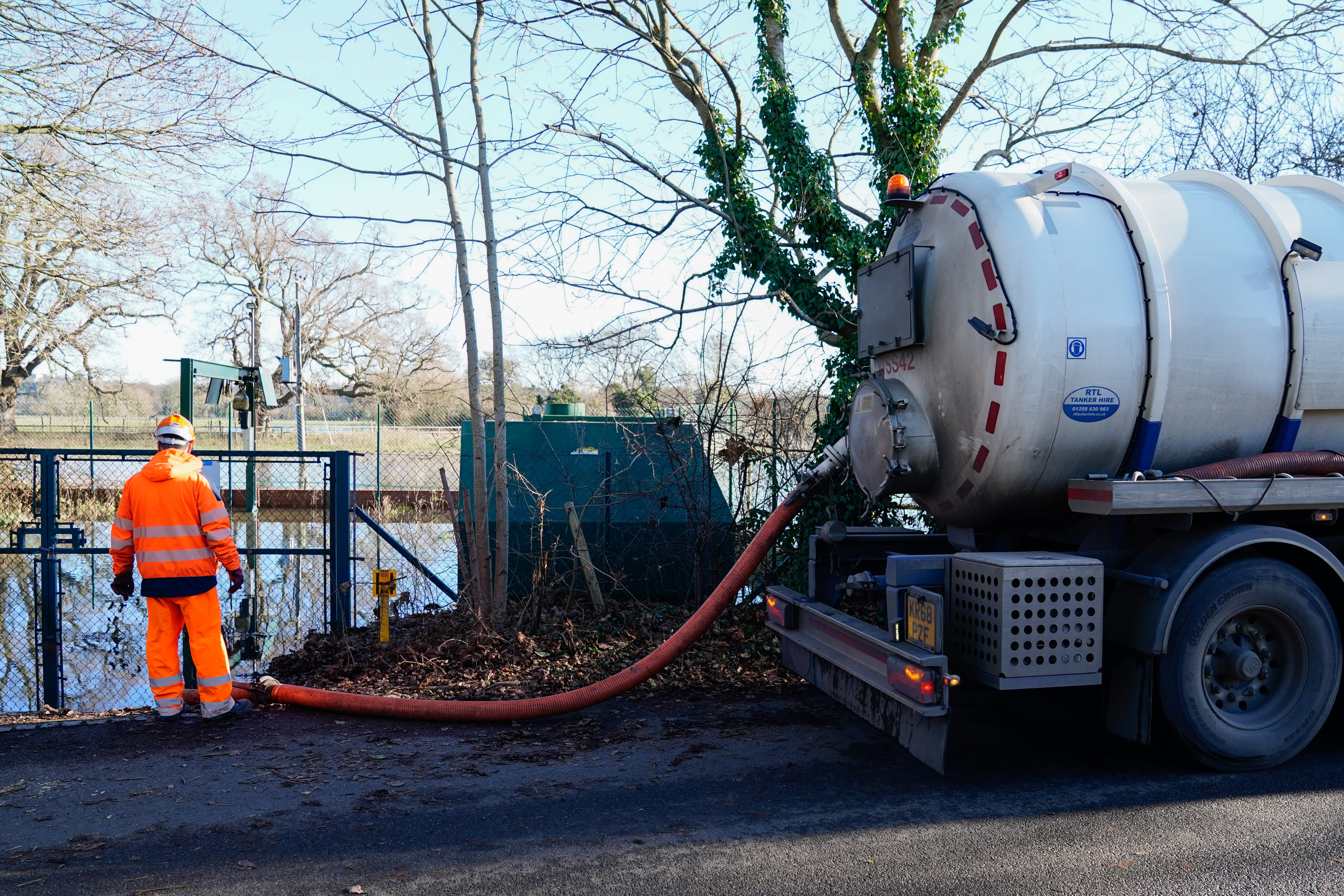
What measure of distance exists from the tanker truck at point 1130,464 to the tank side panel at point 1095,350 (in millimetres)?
11

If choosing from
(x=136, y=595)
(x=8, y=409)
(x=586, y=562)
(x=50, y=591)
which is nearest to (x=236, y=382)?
(x=136, y=595)

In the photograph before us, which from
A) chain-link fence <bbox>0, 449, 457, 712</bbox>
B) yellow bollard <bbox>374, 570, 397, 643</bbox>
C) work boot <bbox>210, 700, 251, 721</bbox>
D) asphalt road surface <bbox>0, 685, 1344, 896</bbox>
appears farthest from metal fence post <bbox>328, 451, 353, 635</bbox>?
asphalt road surface <bbox>0, 685, 1344, 896</bbox>

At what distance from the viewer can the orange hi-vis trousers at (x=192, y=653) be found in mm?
5297

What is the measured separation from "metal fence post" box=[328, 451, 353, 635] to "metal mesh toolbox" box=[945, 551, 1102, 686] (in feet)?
15.9

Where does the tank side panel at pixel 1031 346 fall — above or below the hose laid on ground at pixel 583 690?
above

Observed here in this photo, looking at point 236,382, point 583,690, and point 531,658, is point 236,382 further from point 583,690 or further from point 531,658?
point 583,690

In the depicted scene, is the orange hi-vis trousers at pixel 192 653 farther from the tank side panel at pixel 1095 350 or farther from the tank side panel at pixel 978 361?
the tank side panel at pixel 1095 350

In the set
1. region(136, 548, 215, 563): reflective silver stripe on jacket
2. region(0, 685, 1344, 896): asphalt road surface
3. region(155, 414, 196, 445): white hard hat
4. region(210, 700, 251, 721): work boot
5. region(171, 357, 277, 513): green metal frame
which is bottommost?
region(0, 685, 1344, 896): asphalt road surface

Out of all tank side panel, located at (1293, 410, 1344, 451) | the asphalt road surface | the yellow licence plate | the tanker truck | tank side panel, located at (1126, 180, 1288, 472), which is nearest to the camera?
the asphalt road surface

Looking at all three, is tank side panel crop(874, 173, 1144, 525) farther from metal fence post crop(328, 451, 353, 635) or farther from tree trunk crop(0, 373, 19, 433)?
tree trunk crop(0, 373, 19, 433)

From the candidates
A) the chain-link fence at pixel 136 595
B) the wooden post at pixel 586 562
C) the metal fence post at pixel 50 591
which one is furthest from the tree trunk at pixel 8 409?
the wooden post at pixel 586 562

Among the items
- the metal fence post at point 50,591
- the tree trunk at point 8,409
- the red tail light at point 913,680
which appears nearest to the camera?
the red tail light at point 913,680

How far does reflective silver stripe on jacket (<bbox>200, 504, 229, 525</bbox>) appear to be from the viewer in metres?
5.43

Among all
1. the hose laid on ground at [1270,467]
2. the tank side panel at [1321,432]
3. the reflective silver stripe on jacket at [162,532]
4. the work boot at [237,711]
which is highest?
the tank side panel at [1321,432]
